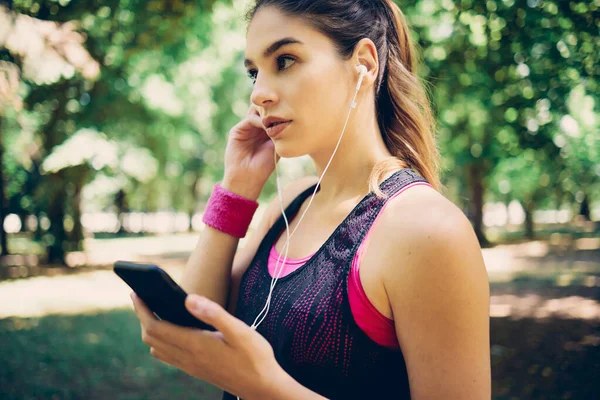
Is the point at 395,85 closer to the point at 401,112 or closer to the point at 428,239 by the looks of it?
the point at 401,112

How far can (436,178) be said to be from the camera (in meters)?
1.90

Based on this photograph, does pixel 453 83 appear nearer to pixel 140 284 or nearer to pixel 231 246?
pixel 231 246

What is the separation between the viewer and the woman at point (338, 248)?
1.30 metres

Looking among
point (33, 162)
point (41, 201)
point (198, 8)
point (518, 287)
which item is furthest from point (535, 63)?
point (33, 162)

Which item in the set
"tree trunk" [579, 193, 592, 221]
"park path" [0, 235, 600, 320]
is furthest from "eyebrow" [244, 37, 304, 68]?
"tree trunk" [579, 193, 592, 221]

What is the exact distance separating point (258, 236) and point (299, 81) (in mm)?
738

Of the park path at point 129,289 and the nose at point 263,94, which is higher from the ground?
the nose at point 263,94

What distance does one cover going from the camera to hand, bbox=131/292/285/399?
117 cm

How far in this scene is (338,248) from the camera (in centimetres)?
154

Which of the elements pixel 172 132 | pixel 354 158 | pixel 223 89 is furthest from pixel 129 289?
pixel 354 158

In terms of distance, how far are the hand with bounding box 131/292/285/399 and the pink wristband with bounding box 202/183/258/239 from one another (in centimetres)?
75

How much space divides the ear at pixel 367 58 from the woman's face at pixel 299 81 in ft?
0.18

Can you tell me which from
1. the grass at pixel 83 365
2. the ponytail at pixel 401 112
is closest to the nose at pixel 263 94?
the ponytail at pixel 401 112

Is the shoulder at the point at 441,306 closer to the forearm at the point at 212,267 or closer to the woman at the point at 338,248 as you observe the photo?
the woman at the point at 338,248
